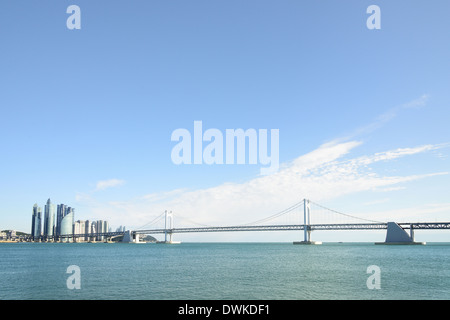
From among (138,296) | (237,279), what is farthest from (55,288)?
(237,279)

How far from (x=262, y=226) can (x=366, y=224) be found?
42.6 meters

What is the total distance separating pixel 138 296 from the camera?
74.1ft

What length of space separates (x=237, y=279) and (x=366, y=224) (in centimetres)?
11736

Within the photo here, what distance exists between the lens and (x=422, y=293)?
24.6m
